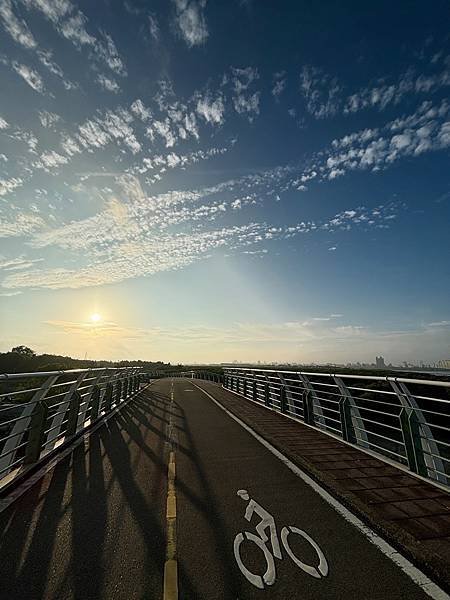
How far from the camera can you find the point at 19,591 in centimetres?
304

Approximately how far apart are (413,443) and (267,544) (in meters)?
3.72

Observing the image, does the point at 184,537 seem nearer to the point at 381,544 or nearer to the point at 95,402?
the point at 381,544

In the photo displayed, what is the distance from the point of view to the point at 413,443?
610 cm

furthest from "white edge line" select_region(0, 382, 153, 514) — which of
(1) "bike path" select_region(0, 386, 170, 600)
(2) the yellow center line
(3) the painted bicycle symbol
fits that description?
(3) the painted bicycle symbol

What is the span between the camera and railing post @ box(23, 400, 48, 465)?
6469 millimetres

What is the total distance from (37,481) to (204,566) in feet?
12.5

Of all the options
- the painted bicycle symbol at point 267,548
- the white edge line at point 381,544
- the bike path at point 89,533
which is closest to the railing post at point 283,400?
the white edge line at point 381,544

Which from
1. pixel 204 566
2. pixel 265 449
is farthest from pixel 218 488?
pixel 265 449

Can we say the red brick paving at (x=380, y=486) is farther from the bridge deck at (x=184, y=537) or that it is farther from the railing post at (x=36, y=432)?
the railing post at (x=36, y=432)

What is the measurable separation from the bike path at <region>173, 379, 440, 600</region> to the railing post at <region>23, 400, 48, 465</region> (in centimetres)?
276

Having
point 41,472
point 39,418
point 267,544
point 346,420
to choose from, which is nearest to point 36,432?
point 39,418

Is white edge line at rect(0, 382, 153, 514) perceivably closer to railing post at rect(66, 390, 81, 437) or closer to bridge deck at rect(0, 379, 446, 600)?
bridge deck at rect(0, 379, 446, 600)

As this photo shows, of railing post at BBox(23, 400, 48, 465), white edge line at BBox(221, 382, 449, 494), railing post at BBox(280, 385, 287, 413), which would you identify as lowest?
white edge line at BBox(221, 382, 449, 494)

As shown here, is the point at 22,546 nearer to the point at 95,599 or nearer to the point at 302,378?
the point at 95,599
